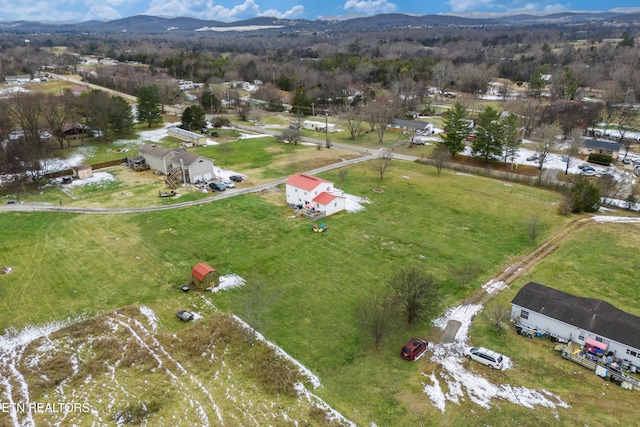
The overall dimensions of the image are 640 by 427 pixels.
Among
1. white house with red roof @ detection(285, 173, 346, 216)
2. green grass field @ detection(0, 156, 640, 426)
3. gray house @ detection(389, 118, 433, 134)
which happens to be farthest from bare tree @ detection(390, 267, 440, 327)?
gray house @ detection(389, 118, 433, 134)

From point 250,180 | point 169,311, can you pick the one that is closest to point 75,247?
point 169,311

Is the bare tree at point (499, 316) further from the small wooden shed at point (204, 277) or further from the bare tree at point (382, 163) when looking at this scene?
the bare tree at point (382, 163)

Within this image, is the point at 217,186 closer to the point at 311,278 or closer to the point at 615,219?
the point at 311,278

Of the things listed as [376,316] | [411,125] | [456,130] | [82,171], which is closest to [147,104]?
[82,171]

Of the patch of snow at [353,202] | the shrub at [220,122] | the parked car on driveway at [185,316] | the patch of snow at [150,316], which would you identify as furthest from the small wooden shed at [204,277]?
the shrub at [220,122]

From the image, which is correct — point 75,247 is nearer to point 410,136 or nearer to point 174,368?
point 174,368

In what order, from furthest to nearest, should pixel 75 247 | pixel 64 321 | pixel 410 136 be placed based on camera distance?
pixel 410 136 < pixel 75 247 < pixel 64 321
